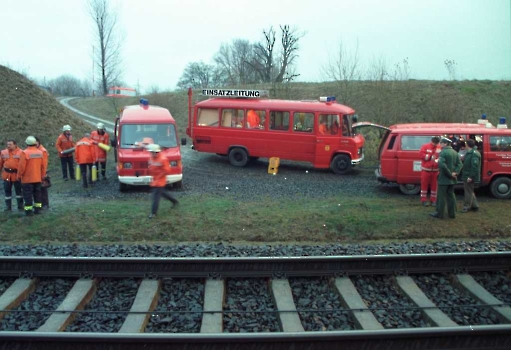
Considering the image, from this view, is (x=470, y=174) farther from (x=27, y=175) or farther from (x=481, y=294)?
(x=27, y=175)

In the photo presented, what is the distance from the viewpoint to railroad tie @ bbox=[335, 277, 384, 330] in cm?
618

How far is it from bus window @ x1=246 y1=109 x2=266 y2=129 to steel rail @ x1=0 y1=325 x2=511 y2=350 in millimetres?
14234

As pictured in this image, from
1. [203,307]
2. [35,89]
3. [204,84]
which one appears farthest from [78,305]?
[204,84]

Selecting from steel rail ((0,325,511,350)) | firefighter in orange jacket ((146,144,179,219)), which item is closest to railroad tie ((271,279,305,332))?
steel rail ((0,325,511,350))

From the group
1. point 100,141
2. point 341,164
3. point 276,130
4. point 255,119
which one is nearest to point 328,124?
point 341,164

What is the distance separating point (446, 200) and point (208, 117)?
11071 millimetres

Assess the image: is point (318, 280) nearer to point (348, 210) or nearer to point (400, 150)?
point (348, 210)

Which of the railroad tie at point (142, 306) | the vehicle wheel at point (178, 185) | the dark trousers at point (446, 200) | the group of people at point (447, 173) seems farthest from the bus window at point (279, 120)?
the railroad tie at point (142, 306)

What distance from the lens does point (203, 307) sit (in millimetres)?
6695

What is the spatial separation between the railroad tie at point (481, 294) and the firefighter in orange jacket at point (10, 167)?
9.65 meters

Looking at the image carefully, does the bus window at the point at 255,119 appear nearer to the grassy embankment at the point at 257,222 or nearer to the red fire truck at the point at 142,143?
the red fire truck at the point at 142,143

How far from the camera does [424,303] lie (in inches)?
268

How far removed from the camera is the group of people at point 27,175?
37.0 ft

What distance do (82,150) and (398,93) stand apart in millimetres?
18634
